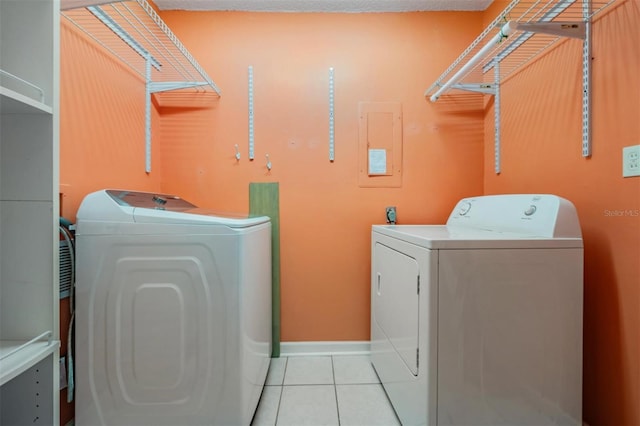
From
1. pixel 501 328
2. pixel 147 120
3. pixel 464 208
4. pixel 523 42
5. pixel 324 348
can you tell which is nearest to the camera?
pixel 501 328

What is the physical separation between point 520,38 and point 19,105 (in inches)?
82.0

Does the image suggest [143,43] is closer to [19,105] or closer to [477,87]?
[19,105]

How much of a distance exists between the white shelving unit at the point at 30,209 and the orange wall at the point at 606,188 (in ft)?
6.46

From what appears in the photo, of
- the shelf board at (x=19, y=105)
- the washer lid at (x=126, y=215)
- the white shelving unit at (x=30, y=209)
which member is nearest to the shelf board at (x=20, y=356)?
the white shelving unit at (x=30, y=209)

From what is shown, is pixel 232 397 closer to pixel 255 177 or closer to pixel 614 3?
pixel 255 177

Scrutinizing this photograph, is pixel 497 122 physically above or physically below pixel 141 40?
below

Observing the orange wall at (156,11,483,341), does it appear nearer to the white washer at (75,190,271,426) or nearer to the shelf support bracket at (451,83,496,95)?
the shelf support bracket at (451,83,496,95)

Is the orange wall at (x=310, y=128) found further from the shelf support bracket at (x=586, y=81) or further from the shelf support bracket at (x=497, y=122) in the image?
the shelf support bracket at (x=586, y=81)

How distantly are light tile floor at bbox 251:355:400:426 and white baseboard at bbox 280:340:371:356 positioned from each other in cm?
3

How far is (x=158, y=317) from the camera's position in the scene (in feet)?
3.55

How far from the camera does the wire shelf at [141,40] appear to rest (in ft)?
4.21

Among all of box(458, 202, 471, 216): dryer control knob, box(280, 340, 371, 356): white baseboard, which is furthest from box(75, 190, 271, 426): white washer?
box(458, 202, 471, 216): dryer control knob

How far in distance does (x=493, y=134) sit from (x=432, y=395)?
65.3 inches

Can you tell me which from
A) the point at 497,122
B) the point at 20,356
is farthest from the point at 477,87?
the point at 20,356
